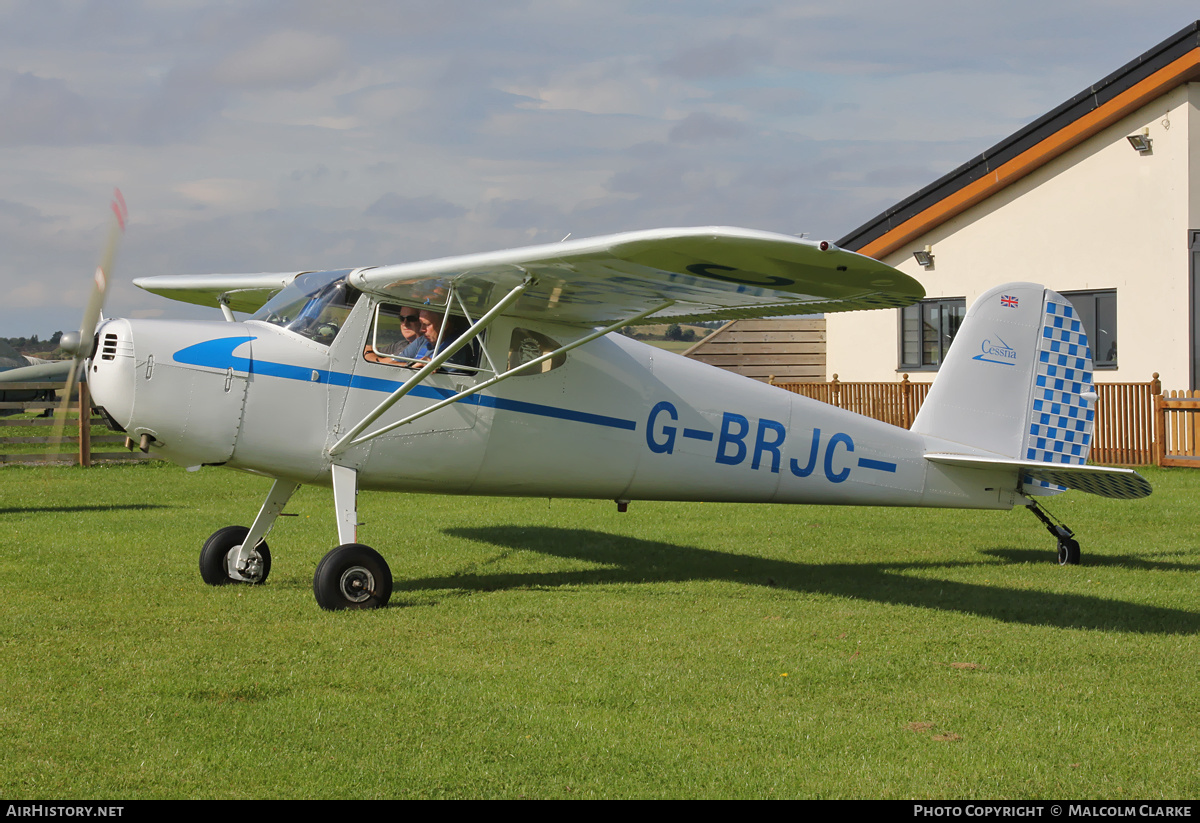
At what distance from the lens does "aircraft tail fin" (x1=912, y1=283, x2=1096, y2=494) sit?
1016 centimetres

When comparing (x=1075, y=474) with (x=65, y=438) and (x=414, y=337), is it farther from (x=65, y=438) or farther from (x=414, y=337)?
(x=65, y=438)

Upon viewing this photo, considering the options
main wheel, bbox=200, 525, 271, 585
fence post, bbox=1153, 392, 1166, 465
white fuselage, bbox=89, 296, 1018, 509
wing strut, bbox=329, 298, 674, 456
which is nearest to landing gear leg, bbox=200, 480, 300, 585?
main wheel, bbox=200, 525, 271, 585

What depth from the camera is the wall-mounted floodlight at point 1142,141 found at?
20125 mm

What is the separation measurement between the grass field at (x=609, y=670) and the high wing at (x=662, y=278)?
229 centimetres

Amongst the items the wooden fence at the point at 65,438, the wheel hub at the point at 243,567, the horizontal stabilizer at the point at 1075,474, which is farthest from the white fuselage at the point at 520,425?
the wooden fence at the point at 65,438

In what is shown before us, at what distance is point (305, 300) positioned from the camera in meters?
8.22

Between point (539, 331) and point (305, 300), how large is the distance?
1.90 metres

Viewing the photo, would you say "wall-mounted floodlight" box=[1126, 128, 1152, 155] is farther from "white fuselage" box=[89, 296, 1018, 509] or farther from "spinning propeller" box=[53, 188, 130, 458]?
"spinning propeller" box=[53, 188, 130, 458]

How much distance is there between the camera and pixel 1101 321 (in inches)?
832

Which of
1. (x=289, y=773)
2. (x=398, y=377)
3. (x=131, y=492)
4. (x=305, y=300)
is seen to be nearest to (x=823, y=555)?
(x=398, y=377)

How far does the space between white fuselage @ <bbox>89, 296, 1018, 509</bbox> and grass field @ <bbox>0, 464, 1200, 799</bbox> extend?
0.85 m

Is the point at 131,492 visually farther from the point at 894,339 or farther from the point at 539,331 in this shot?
the point at 894,339

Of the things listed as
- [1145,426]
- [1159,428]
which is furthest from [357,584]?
[1145,426]

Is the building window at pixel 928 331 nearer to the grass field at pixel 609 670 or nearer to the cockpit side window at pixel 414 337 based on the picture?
the grass field at pixel 609 670
